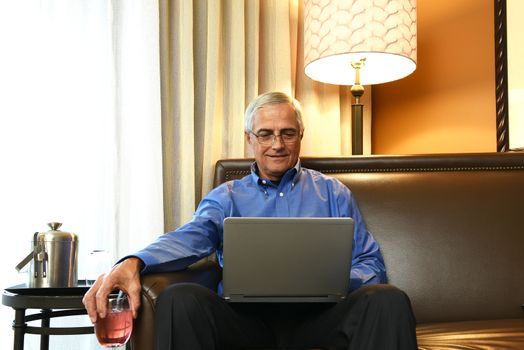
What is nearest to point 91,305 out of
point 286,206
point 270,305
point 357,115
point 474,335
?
point 270,305

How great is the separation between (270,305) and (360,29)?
1.16m

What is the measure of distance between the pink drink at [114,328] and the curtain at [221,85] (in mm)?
967

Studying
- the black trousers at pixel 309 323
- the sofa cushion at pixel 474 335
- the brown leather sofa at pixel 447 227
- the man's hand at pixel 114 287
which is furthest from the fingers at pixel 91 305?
the sofa cushion at pixel 474 335

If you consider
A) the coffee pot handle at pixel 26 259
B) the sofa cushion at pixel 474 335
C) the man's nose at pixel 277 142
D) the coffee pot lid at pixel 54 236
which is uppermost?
the man's nose at pixel 277 142

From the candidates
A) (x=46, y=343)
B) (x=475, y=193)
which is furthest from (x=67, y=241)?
(x=475, y=193)

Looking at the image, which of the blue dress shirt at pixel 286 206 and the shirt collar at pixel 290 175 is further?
the shirt collar at pixel 290 175

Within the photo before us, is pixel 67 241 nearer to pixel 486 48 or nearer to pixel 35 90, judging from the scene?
pixel 35 90

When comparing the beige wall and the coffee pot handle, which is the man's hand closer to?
the coffee pot handle

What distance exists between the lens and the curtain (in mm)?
2367

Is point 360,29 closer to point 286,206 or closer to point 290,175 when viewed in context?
point 290,175

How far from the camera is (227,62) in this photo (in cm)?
258

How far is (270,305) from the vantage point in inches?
66.5

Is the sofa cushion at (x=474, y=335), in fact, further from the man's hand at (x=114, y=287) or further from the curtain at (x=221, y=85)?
the curtain at (x=221, y=85)

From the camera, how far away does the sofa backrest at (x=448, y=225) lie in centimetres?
195
